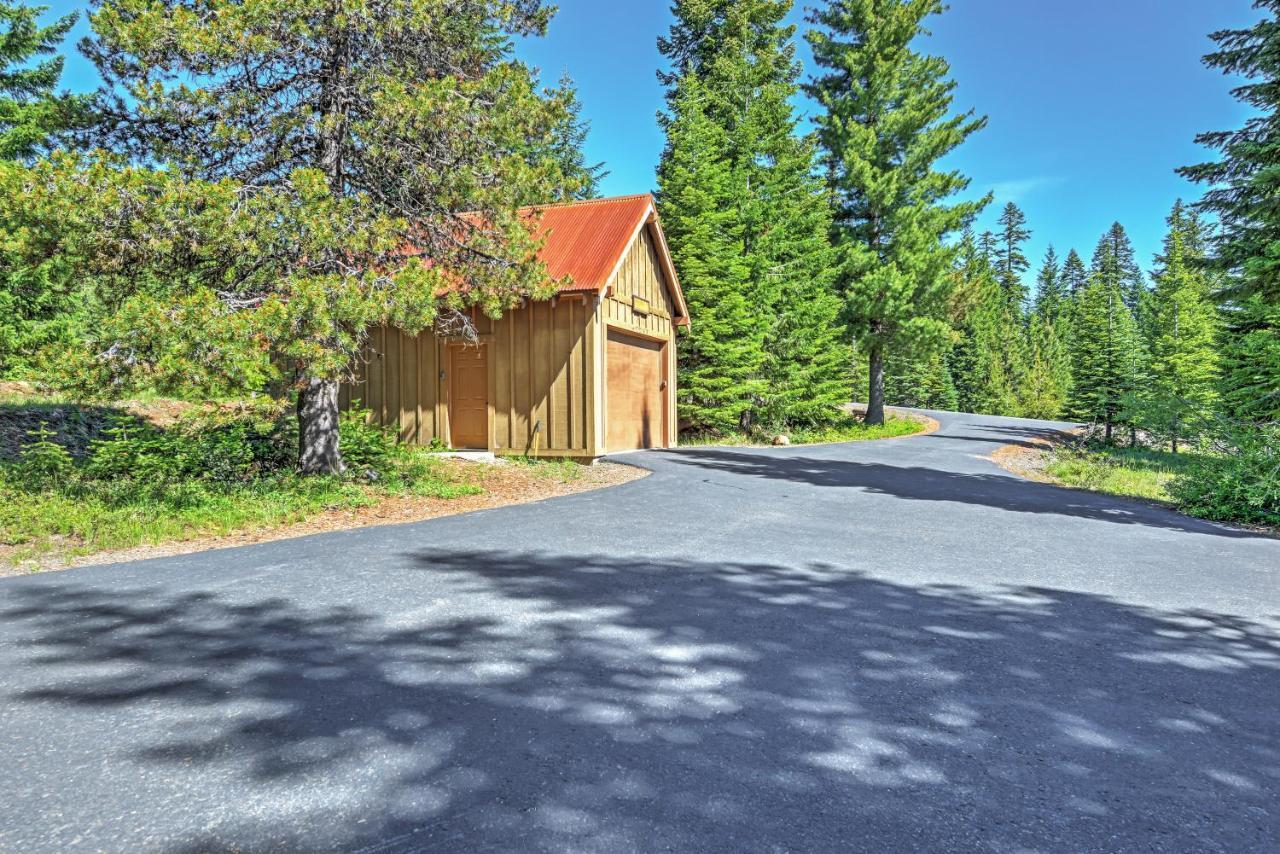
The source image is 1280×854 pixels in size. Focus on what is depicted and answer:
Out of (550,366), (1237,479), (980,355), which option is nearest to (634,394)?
(550,366)

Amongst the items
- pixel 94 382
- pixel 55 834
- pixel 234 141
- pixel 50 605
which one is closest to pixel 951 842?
pixel 55 834

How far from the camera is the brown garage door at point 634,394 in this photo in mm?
14359

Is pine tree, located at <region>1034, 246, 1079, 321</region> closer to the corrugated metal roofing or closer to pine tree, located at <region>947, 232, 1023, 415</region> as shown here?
pine tree, located at <region>947, 232, 1023, 415</region>

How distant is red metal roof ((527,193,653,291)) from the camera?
13.3 m

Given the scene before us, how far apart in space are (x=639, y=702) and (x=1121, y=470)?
46.5 ft

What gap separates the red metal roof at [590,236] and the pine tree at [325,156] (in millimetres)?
3703

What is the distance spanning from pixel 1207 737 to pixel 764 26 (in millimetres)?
30037

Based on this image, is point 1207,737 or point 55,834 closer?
point 55,834

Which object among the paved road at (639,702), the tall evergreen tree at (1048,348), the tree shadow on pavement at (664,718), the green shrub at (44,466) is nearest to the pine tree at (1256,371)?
the paved road at (639,702)

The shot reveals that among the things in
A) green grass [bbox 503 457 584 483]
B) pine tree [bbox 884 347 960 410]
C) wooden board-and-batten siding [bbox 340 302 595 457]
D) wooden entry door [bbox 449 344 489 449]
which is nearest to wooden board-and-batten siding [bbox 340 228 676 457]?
wooden board-and-batten siding [bbox 340 302 595 457]

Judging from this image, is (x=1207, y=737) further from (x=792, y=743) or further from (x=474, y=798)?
(x=474, y=798)

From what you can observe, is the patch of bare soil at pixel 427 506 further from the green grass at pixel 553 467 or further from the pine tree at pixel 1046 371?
the pine tree at pixel 1046 371

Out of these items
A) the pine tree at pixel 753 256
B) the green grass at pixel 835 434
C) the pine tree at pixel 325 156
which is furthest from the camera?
the green grass at pixel 835 434

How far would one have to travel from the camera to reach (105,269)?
24.1 ft
